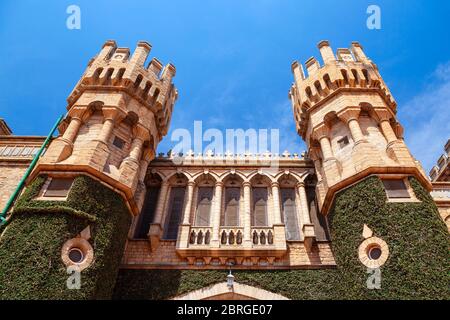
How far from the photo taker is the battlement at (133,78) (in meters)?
15.3

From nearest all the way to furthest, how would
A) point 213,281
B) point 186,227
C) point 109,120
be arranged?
point 213,281 → point 186,227 → point 109,120

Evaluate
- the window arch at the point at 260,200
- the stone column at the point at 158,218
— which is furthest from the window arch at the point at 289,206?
the stone column at the point at 158,218

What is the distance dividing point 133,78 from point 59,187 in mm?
6342

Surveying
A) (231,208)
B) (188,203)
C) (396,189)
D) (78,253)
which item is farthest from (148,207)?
(396,189)

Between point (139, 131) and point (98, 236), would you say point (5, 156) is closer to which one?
point (139, 131)

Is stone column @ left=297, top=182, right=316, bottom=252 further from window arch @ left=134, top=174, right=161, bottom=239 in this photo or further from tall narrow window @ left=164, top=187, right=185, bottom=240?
window arch @ left=134, top=174, right=161, bottom=239

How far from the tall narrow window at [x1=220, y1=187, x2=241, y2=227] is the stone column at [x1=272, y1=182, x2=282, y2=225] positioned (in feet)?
5.26

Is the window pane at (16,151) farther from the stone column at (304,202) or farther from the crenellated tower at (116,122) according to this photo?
the stone column at (304,202)

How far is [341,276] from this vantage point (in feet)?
38.2

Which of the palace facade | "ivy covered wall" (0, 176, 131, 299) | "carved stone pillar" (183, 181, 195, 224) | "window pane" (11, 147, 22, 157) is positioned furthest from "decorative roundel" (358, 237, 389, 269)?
"window pane" (11, 147, 22, 157)

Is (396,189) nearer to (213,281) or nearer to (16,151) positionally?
(213,281)

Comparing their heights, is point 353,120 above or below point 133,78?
below

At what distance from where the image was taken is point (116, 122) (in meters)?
14.3
